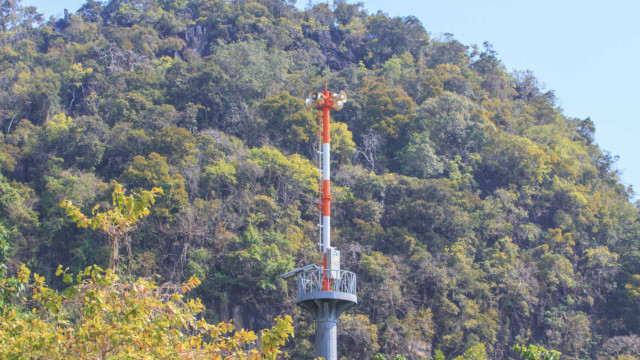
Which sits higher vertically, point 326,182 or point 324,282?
point 326,182

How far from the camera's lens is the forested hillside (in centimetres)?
3128

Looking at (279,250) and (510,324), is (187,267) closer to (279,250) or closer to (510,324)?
(279,250)

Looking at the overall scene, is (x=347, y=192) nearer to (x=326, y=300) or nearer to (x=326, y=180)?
(x=326, y=180)

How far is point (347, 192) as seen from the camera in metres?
36.8

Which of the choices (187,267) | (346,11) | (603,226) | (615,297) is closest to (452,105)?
Result: (603,226)

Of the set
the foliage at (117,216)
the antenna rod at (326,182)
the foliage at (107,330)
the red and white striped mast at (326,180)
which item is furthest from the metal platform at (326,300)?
the foliage at (117,216)

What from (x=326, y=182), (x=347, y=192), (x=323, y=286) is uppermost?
(x=347, y=192)

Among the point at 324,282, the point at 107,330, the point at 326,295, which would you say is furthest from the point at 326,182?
the point at 107,330

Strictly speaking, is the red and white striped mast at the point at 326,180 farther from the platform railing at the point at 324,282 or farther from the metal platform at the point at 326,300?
the metal platform at the point at 326,300

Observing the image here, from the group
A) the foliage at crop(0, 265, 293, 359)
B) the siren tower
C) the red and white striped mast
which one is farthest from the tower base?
the foliage at crop(0, 265, 293, 359)

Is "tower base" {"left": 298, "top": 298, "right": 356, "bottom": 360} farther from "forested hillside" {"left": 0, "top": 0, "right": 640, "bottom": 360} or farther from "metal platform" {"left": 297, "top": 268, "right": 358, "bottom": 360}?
"forested hillside" {"left": 0, "top": 0, "right": 640, "bottom": 360}

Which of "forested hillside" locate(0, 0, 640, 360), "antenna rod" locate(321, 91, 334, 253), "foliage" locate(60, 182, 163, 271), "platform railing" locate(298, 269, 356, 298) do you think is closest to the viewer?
"foliage" locate(60, 182, 163, 271)

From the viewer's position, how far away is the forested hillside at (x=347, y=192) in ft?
103

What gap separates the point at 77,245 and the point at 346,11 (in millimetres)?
37554
